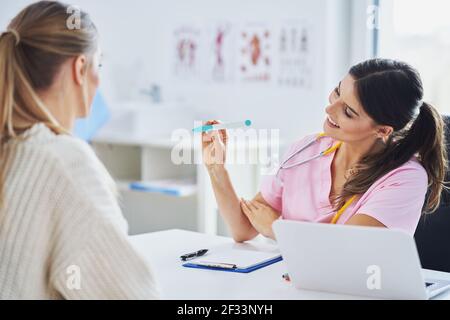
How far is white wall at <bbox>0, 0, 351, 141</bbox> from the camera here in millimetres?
3195

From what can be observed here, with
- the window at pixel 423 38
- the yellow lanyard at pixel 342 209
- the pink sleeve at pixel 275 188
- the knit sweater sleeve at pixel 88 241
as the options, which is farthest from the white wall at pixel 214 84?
the knit sweater sleeve at pixel 88 241

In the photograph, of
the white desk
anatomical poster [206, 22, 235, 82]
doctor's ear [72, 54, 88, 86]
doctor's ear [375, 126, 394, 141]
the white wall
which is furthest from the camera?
anatomical poster [206, 22, 235, 82]

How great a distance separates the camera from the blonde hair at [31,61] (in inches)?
47.1

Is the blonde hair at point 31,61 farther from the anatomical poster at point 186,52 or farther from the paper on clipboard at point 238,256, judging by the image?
the anatomical poster at point 186,52

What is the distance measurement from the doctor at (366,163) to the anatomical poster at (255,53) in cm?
143

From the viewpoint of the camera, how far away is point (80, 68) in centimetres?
Result: 128

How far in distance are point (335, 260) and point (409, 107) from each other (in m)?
0.59

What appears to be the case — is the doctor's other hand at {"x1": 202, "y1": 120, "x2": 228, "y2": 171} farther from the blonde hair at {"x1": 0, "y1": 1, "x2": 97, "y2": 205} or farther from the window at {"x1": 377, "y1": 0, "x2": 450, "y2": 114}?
the window at {"x1": 377, "y1": 0, "x2": 450, "y2": 114}

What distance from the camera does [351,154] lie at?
6.31 ft

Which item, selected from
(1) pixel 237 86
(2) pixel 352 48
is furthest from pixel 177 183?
(2) pixel 352 48

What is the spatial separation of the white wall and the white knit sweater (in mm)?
2149

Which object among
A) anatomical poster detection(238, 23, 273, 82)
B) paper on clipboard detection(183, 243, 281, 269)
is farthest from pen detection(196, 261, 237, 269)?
anatomical poster detection(238, 23, 273, 82)

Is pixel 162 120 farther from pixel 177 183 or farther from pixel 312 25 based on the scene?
pixel 312 25

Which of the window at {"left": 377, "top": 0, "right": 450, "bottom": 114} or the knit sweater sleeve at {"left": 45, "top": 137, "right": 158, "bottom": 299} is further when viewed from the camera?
the window at {"left": 377, "top": 0, "right": 450, "bottom": 114}
